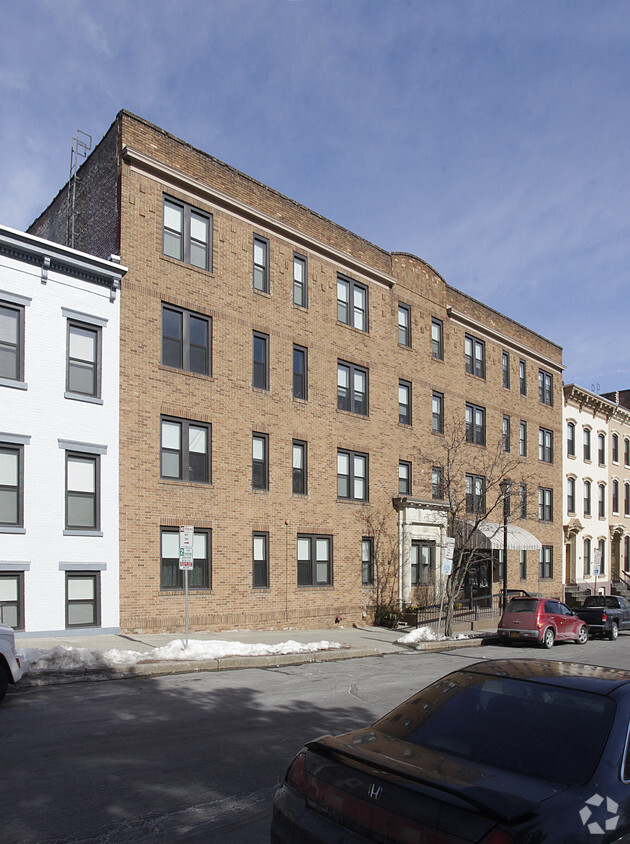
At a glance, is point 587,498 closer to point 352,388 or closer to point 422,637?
point 352,388

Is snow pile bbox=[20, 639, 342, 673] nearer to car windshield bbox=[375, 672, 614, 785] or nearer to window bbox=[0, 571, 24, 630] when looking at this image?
window bbox=[0, 571, 24, 630]

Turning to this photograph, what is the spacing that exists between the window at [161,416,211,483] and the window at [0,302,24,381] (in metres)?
4.13

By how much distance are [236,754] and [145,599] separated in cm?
1170

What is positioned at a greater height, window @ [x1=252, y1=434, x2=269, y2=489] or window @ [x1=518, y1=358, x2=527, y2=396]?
window @ [x1=518, y1=358, x2=527, y2=396]

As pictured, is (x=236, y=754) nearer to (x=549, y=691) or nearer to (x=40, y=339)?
(x=549, y=691)

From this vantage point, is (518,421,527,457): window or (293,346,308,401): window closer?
(293,346,308,401): window

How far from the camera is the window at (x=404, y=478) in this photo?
28.2 m

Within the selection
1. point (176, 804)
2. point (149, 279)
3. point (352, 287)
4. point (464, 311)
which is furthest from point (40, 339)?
point (464, 311)

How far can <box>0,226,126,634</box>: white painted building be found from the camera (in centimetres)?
1708

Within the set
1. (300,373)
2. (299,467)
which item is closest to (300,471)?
(299,467)

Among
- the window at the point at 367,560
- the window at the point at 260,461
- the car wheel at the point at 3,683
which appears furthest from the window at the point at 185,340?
the car wheel at the point at 3,683

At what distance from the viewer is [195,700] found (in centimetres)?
1123

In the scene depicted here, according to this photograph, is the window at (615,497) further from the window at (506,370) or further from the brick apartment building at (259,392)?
the brick apartment building at (259,392)

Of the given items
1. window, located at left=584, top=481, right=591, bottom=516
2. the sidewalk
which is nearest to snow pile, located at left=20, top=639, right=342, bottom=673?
the sidewalk
